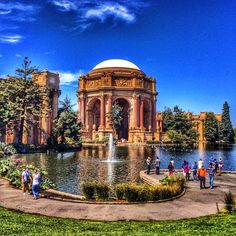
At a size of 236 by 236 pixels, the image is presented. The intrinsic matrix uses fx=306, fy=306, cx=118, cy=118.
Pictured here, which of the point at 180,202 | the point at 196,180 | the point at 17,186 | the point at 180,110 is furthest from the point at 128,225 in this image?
the point at 180,110

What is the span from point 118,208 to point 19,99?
32.4 meters

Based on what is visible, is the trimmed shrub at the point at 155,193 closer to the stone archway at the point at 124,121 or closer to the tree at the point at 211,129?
the stone archway at the point at 124,121

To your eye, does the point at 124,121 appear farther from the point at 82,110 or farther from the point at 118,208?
the point at 118,208

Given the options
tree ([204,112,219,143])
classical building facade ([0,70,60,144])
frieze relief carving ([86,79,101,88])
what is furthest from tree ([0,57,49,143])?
tree ([204,112,219,143])

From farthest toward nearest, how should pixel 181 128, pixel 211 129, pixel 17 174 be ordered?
pixel 211 129, pixel 181 128, pixel 17 174

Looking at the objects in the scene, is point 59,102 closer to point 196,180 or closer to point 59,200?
point 196,180

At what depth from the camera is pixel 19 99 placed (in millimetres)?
40500

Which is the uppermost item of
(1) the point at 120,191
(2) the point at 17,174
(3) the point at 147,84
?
(3) the point at 147,84

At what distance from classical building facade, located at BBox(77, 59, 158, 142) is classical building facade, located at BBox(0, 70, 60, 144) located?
29.5 m

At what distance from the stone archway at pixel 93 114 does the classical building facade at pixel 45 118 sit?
1475 inches

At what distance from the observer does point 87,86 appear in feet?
296

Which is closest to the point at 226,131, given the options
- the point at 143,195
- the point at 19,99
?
the point at 19,99

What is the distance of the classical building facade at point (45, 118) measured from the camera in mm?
47406

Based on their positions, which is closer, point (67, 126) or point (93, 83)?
point (67, 126)
